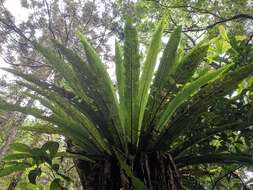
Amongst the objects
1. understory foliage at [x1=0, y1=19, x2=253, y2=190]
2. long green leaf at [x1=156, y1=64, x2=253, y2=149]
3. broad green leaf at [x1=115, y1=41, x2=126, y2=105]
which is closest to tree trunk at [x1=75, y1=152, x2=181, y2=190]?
understory foliage at [x1=0, y1=19, x2=253, y2=190]

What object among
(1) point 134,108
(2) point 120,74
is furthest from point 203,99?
(2) point 120,74

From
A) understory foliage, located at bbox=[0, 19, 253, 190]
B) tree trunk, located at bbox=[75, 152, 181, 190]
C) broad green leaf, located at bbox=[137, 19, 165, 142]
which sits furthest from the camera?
broad green leaf, located at bbox=[137, 19, 165, 142]

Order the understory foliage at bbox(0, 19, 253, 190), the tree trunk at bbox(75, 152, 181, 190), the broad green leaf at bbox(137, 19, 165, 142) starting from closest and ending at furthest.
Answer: the tree trunk at bbox(75, 152, 181, 190) < the understory foliage at bbox(0, 19, 253, 190) < the broad green leaf at bbox(137, 19, 165, 142)

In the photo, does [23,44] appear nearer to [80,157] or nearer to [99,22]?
[99,22]

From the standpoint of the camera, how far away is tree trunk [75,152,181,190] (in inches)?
68.1

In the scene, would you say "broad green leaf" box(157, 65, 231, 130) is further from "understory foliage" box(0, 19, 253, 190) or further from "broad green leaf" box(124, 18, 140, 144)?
"broad green leaf" box(124, 18, 140, 144)

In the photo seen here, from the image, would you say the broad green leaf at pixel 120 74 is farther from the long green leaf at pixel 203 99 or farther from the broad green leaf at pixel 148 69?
the long green leaf at pixel 203 99

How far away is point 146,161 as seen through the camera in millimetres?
1798

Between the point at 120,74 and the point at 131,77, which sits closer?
the point at 131,77

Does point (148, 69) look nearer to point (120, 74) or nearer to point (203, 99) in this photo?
point (120, 74)

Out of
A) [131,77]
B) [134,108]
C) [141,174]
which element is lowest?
[141,174]

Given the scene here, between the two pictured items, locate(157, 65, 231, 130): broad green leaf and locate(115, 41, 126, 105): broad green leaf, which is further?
locate(115, 41, 126, 105): broad green leaf

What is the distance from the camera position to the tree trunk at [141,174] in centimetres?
173

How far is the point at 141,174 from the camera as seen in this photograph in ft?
5.85
